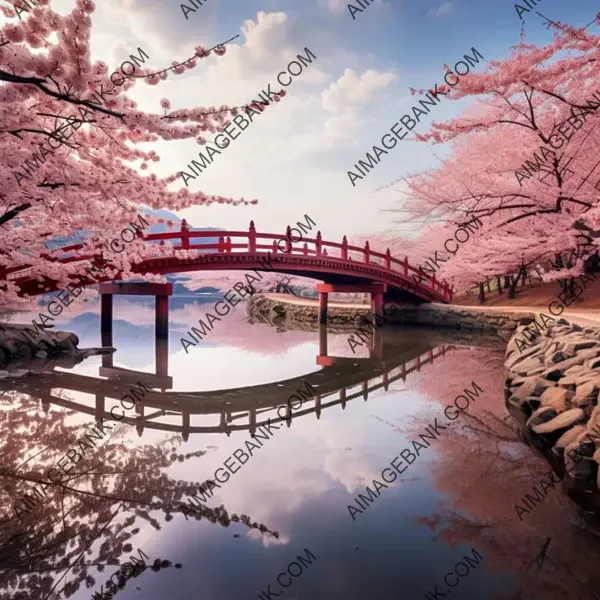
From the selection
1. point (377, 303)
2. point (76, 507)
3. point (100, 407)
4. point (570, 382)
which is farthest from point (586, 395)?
point (377, 303)

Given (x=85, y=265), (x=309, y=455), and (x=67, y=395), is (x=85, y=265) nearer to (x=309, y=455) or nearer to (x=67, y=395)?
(x=67, y=395)

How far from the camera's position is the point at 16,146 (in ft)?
13.0

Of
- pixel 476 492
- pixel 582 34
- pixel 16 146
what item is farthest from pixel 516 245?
pixel 16 146

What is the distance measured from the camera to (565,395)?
5.21m

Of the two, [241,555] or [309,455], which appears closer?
[241,555]

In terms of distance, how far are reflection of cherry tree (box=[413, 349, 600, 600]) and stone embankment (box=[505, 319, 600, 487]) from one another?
30 centimetres

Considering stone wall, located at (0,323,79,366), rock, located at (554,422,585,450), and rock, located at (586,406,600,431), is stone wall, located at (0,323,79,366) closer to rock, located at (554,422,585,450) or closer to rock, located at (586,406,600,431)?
rock, located at (554,422,585,450)

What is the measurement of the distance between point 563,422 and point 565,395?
1.65 ft

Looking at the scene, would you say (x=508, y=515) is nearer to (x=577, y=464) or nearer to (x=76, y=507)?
(x=577, y=464)

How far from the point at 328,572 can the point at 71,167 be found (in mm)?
→ 4212

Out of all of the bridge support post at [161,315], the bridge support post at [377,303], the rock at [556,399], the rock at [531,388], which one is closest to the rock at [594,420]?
the rock at [556,399]

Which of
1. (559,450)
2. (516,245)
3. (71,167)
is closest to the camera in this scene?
(71,167)

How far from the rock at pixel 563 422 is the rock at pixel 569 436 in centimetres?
7

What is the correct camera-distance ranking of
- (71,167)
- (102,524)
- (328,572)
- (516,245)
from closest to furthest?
1. (328,572)
2. (102,524)
3. (71,167)
4. (516,245)
